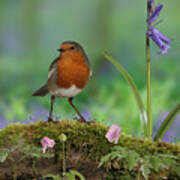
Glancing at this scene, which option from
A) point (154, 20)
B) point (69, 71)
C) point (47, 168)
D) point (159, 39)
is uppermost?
point (154, 20)

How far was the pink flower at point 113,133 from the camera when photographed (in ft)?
5.19

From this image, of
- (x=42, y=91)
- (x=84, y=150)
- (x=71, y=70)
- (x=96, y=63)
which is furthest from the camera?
(x=96, y=63)

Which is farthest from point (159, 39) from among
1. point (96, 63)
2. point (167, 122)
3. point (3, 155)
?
point (96, 63)

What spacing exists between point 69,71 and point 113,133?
1.34ft

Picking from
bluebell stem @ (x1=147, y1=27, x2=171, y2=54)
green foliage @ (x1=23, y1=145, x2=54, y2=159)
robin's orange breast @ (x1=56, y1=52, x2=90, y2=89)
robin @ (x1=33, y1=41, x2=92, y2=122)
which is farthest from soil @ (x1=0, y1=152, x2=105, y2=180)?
bluebell stem @ (x1=147, y1=27, x2=171, y2=54)

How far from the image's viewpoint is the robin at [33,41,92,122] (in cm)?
175

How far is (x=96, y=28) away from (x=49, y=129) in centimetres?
327

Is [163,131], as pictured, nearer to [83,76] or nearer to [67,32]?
[83,76]

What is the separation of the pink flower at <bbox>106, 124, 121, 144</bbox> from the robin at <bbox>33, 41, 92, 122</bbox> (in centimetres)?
24

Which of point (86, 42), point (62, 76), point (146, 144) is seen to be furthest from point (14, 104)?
point (86, 42)

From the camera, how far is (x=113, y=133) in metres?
1.59

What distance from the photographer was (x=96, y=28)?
4.79 metres

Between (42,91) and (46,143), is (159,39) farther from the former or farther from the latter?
(46,143)

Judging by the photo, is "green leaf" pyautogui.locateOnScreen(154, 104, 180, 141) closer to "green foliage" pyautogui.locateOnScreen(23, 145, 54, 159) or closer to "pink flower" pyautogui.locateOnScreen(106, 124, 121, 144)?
"pink flower" pyautogui.locateOnScreen(106, 124, 121, 144)
